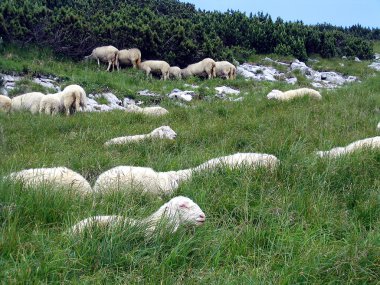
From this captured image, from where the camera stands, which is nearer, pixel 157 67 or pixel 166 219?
pixel 166 219

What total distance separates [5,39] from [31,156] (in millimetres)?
13272

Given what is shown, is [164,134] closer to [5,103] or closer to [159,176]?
[159,176]

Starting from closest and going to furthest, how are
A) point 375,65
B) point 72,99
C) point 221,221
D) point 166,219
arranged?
1. point 166,219
2. point 221,221
3. point 72,99
4. point 375,65

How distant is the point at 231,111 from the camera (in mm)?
11703

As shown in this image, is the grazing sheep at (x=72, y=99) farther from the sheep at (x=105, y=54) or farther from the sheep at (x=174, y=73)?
the sheep at (x=174, y=73)

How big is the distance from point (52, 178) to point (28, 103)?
882 cm

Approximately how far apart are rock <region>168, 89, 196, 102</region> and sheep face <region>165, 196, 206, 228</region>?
37.8 feet

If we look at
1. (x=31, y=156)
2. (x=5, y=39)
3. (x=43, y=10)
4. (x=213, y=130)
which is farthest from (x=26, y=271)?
(x=43, y=10)

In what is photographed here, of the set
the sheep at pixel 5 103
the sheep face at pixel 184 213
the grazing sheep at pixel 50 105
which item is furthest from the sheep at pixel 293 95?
the sheep face at pixel 184 213

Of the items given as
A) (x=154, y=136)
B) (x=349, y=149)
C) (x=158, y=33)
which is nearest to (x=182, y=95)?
(x=158, y=33)

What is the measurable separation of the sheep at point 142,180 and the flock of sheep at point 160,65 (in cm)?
1511

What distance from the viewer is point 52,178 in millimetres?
5141

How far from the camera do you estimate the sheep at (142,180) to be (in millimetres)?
5020

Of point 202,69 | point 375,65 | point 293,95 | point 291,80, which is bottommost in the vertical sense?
point 293,95
